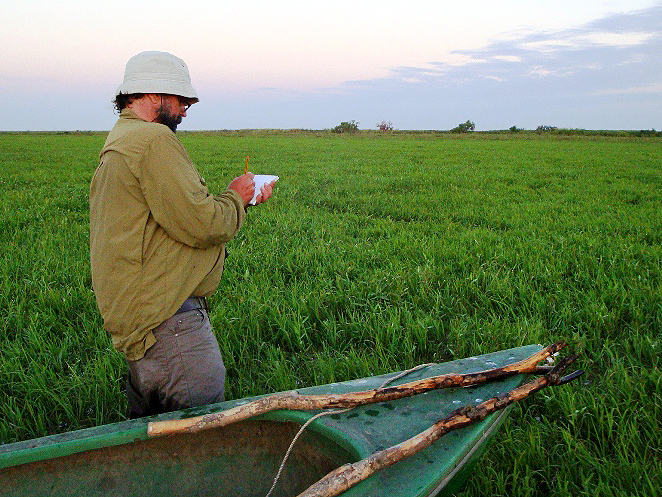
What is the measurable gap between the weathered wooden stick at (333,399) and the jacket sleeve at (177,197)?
2.16 feet

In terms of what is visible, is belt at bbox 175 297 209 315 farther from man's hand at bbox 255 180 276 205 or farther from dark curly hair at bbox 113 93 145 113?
dark curly hair at bbox 113 93 145 113

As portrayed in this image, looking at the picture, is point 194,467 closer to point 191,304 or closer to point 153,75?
point 191,304

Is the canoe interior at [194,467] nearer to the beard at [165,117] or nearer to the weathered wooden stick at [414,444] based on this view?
the weathered wooden stick at [414,444]

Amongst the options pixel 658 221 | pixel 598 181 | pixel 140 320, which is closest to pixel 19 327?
pixel 140 320

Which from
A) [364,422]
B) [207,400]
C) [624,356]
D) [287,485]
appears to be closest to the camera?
[364,422]

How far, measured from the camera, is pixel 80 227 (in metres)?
6.95

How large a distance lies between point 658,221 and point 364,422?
21.4 feet

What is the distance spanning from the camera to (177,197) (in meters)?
1.98

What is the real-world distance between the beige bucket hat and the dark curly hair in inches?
2.2

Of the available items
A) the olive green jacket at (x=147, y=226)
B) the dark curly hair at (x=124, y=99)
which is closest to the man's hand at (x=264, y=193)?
the olive green jacket at (x=147, y=226)

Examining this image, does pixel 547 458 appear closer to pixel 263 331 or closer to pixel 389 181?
pixel 263 331

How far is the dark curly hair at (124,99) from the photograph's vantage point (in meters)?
2.12

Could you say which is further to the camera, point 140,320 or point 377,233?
point 377,233

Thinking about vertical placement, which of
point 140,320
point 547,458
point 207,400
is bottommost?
point 547,458
